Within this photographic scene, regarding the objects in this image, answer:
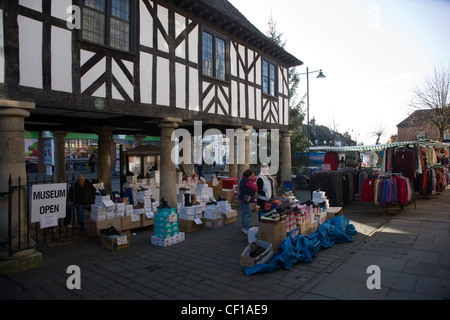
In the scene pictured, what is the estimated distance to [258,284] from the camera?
474 centimetres

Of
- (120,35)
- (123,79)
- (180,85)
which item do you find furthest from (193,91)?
(120,35)

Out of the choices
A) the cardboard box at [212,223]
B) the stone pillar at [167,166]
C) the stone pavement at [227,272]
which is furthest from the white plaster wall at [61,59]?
the cardboard box at [212,223]

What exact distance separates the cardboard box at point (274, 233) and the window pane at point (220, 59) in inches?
259

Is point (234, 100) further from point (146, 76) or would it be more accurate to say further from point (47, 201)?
point (47, 201)

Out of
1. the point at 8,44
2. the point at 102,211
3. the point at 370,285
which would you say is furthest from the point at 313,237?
the point at 8,44

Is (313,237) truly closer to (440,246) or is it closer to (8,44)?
(440,246)

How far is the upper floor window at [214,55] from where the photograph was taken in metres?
10.2

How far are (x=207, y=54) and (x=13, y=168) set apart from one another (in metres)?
6.93

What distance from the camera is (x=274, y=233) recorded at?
5852 mm

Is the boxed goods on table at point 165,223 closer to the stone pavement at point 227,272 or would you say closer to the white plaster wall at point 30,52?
the stone pavement at point 227,272

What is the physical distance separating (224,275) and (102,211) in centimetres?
383

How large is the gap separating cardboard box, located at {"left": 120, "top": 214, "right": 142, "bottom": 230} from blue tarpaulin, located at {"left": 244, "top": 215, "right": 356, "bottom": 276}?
13.2 ft

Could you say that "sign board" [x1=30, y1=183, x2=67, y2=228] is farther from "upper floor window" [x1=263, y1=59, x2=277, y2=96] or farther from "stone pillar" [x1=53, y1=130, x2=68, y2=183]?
"upper floor window" [x1=263, y1=59, x2=277, y2=96]
